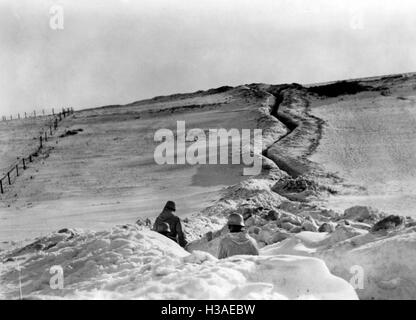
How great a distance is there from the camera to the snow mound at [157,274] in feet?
18.7

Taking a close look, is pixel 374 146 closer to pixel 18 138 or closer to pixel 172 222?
pixel 172 222

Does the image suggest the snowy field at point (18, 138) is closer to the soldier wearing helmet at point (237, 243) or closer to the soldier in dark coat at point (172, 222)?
the soldier in dark coat at point (172, 222)

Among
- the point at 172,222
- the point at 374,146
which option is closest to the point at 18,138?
the point at 374,146

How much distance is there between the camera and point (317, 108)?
34062 millimetres

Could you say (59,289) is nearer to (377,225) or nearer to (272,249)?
(272,249)

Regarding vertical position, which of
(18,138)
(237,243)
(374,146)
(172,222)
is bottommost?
(172,222)

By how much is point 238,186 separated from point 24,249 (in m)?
9.18

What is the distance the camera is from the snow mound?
5703 millimetres

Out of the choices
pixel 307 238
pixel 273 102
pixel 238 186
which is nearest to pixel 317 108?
pixel 273 102

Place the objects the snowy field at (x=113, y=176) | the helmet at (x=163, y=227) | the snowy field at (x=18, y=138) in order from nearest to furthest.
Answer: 1. the helmet at (x=163, y=227)
2. the snowy field at (x=113, y=176)
3. the snowy field at (x=18, y=138)

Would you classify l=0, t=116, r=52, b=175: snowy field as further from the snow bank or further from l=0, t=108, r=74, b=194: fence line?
the snow bank

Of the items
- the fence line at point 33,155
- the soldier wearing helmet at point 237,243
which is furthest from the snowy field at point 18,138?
the soldier wearing helmet at point 237,243

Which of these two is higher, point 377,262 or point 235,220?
point 235,220

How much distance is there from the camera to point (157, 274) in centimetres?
627
